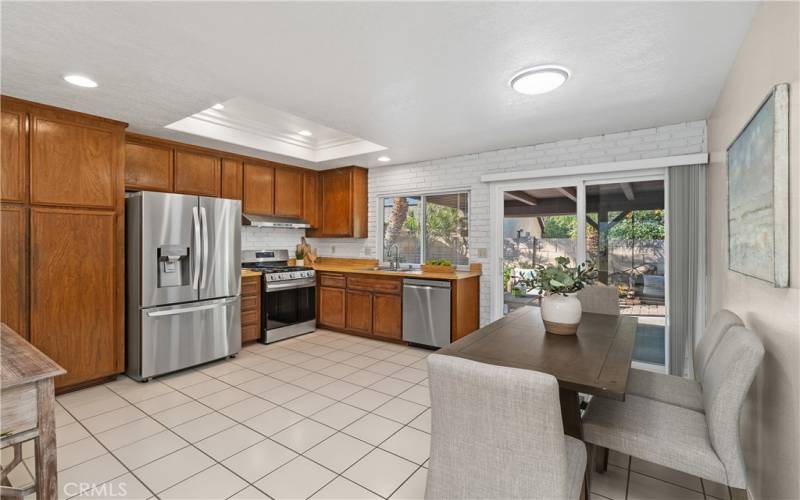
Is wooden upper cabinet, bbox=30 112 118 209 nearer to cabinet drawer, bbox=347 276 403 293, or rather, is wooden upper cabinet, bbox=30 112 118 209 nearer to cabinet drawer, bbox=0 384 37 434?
cabinet drawer, bbox=0 384 37 434

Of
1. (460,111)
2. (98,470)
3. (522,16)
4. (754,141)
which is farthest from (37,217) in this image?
(754,141)

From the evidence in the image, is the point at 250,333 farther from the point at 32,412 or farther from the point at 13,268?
the point at 32,412

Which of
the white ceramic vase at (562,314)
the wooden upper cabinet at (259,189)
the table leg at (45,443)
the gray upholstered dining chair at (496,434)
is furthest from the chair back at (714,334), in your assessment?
the wooden upper cabinet at (259,189)

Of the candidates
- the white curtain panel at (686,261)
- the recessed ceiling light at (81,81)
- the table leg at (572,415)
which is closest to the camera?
the table leg at (572,415)

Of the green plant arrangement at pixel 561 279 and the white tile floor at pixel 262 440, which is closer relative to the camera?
the white tile floor at pixel 262 440

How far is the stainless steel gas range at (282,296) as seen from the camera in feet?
15.0

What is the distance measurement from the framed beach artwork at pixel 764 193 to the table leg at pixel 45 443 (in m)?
2.86

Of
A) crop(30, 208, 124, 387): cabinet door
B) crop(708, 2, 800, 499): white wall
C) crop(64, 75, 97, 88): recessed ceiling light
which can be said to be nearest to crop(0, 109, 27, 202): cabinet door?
crop(30, 208, 124, 387): cabinet door

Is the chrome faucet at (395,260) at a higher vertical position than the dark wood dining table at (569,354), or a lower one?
higher

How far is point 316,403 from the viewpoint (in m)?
2.93

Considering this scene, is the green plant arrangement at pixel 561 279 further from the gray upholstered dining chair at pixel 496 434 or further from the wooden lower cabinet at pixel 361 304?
the wooden lower cabinet at pixel 361 304

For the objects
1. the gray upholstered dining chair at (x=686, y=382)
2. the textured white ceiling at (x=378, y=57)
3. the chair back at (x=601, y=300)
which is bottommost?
the gray upholstered dining chair at (x=686, y=382)

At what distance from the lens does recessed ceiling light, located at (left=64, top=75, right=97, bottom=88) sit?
2.47 m

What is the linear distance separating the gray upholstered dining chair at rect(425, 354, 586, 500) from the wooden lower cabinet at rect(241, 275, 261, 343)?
360 cm
